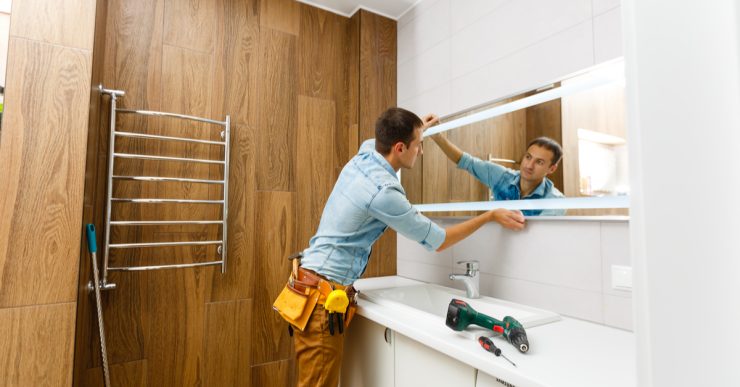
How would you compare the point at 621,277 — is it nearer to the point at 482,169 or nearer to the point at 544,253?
the point at 544,253

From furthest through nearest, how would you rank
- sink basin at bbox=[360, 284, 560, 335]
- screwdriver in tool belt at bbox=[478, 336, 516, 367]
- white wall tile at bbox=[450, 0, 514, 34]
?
white wall tile at bbox=[450, 0, 514, 34] → sink basin at bbox=[360, 284, 560, 335] → screwdriver in tool belt at bbox=[478, 336, 516, 367]

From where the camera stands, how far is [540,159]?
4.64ft

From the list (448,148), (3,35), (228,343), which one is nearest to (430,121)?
(448,148)

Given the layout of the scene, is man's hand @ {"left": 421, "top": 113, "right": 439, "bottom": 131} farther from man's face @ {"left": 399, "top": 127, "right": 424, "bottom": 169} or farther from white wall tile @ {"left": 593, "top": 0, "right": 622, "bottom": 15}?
white wall tile @ {"left": 593, "top": 0, "right": 622, "bottom": 15}

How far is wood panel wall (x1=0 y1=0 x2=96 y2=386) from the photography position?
1.22 m

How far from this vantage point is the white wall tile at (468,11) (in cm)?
170

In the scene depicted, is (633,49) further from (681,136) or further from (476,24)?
(476,24)

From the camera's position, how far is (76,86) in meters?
1.33

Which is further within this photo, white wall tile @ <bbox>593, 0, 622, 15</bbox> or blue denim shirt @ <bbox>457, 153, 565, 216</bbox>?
blue denim shirt @ <bbox>457, 153, 565, 216</bbox>

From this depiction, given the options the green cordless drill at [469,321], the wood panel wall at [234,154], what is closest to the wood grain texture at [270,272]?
the wood panel wall at [234,154]

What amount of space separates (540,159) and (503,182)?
0.19m

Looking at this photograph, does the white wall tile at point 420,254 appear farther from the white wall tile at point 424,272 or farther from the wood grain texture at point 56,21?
the wood grain texture at point 56,21

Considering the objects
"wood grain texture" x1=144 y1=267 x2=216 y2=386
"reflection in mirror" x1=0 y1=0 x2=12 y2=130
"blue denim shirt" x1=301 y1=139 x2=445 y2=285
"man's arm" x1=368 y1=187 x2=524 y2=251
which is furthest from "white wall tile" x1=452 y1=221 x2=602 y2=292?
"reflection in mirror" x1=0 y1=0 x2=12 y2=130

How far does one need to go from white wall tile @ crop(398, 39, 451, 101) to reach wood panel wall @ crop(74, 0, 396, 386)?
0.33 ft
